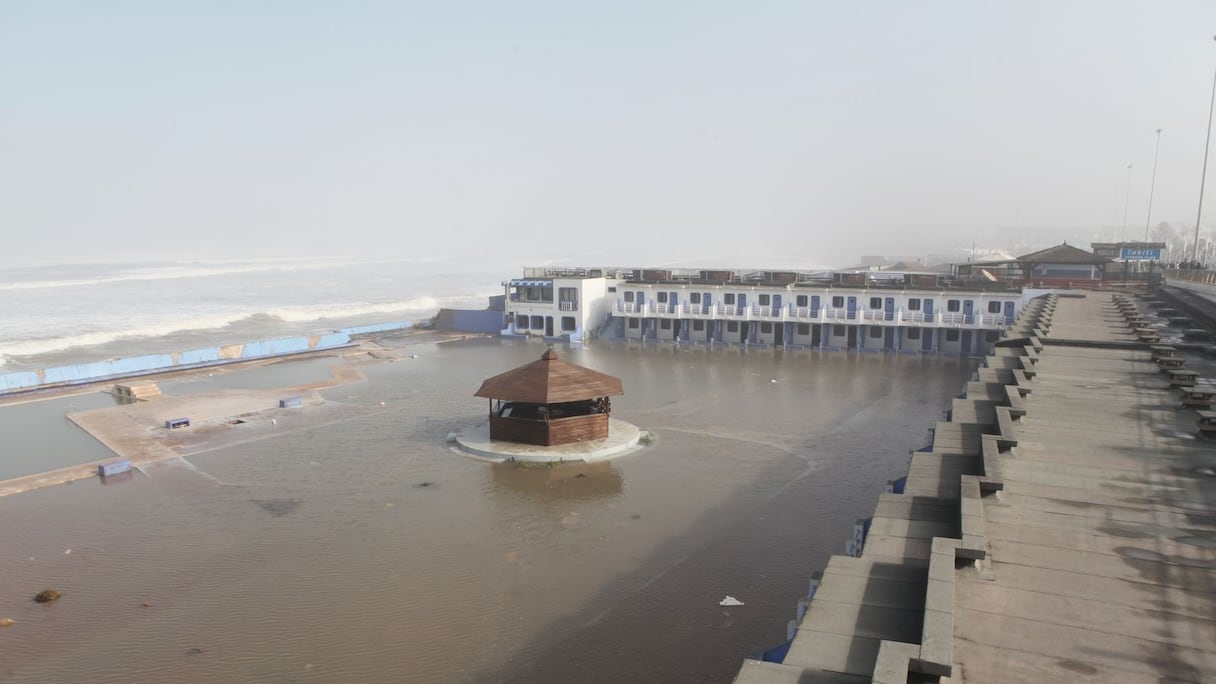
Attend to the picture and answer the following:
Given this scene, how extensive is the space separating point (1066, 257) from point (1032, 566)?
46789 millimetres

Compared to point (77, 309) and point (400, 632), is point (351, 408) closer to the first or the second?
point (400, 632)

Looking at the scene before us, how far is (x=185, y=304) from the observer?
266 feet

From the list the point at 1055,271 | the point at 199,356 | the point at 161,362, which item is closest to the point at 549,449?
the point at 161,362

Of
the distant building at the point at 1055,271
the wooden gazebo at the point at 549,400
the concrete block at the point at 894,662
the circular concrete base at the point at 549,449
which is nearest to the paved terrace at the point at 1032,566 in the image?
the concrete block at the point at 894,662

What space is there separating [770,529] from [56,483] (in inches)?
731

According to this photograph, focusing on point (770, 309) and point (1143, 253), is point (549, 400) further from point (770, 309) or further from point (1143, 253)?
point (1143, 253)

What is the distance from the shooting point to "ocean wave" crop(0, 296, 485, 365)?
1955 inches

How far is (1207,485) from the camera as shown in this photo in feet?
27.4

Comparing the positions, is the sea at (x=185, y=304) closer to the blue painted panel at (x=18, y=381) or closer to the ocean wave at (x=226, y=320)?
the ocean wave at (x=226, y=320)

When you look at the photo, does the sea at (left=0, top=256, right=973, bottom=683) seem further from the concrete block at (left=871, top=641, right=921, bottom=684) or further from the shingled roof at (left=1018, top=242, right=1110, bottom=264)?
the shingled roof at (left=1018, top=242, right=1110, bottom=264)

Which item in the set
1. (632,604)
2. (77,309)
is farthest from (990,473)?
(77,309)

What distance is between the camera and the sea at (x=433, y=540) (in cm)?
1137

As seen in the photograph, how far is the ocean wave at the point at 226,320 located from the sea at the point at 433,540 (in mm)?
23401

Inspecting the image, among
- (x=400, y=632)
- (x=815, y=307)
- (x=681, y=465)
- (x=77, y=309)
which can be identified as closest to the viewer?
(x=400, y=632)
